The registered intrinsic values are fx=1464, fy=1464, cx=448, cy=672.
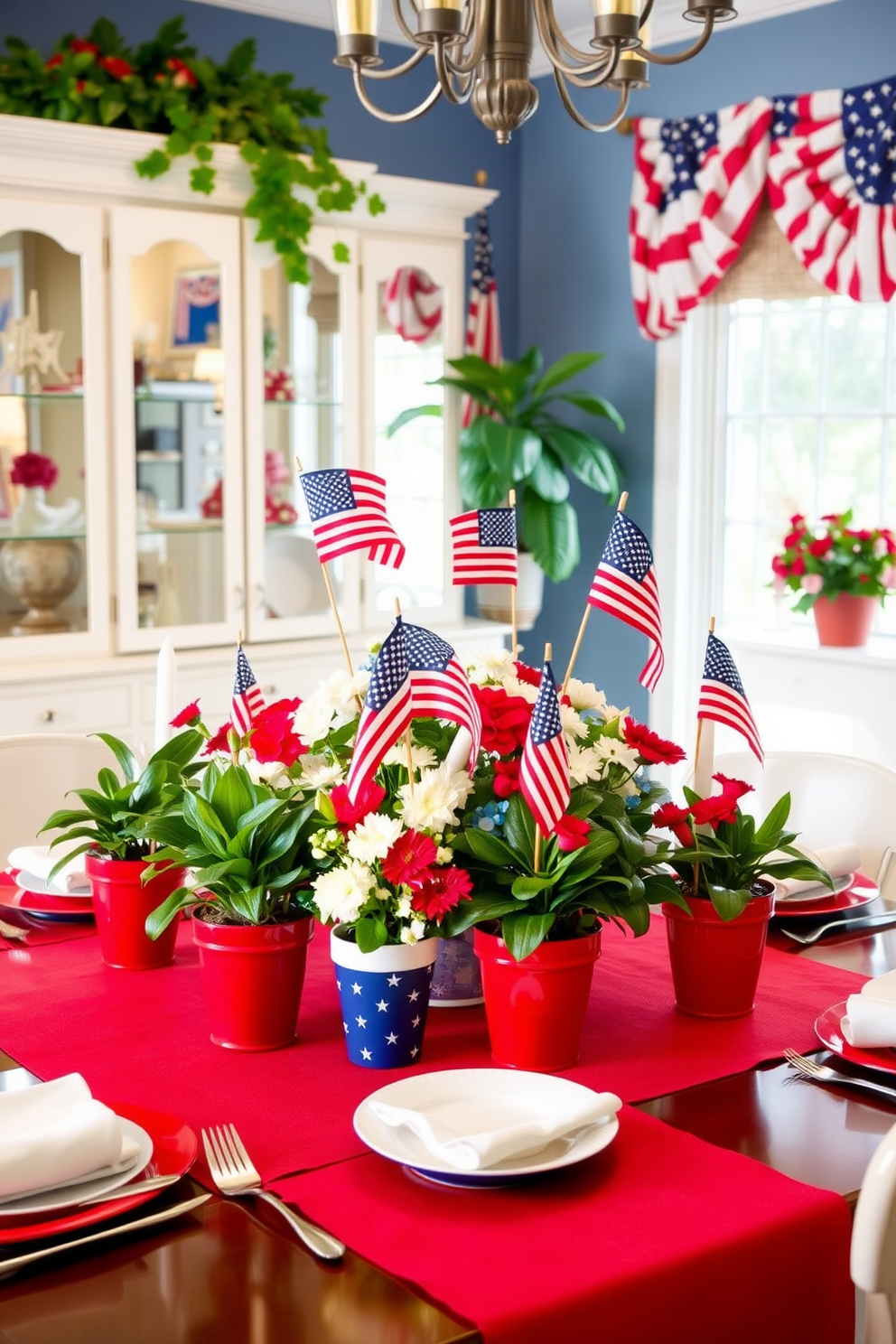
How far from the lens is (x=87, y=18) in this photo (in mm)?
3686

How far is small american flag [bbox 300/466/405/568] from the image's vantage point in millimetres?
1646

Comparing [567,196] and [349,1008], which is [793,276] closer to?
[567,196]

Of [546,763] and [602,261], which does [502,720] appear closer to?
[546,763]

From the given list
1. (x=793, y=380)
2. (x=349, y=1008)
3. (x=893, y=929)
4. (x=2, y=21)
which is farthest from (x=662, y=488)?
(x=349, y=1008)

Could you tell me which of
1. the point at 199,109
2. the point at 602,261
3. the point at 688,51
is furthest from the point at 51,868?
the point at 602,261

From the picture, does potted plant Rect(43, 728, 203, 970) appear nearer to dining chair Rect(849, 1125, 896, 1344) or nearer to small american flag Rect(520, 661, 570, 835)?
small american flag Rect(520, 661, 570, 835)

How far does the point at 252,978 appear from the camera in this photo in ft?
4.71

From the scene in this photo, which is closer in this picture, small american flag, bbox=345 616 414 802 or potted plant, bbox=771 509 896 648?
small american flag, bbox=345 616 414 802

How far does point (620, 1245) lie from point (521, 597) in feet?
10.5

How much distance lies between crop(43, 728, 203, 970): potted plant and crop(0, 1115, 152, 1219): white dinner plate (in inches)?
19.6

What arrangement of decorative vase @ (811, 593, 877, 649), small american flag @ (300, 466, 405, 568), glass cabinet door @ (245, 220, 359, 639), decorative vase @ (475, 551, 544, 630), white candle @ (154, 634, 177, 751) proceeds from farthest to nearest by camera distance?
decorative vase @ (475, 551, 544, 630), decorative vase @ (811, 593, 877, 649), glass cabinet door @ (245, 220, 359, 639), white candle @ (154, 634, 177, 751), small american flag @ (300, 466, 405, 568)

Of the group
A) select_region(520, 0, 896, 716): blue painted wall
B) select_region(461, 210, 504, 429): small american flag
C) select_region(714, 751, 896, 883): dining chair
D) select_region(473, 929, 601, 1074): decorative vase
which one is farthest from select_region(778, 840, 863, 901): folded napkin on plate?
select_region(461, 210, 504, 429): small american flag

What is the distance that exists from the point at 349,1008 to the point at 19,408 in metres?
2.28

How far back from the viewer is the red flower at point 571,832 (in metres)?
1.34
